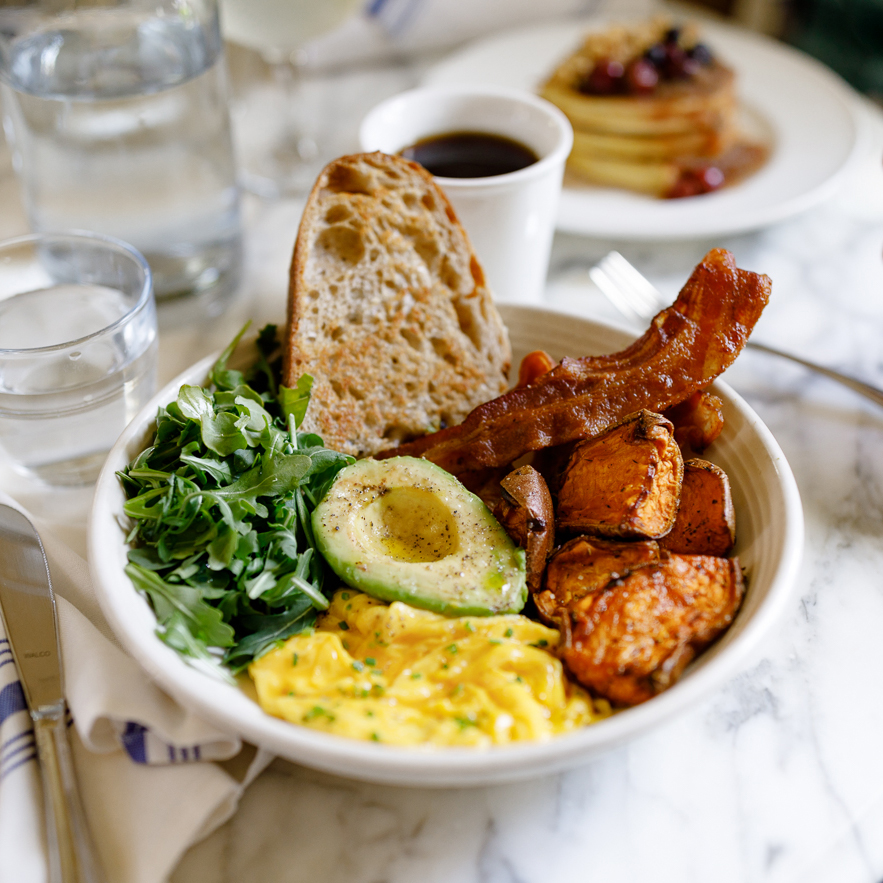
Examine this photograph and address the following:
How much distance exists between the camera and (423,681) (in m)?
1.16

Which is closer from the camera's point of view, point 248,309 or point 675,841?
point 675,841

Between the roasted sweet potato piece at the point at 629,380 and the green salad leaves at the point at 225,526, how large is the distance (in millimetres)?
258

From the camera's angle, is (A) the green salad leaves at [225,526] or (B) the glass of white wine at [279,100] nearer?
(A) the green salad leaves at [225,526]

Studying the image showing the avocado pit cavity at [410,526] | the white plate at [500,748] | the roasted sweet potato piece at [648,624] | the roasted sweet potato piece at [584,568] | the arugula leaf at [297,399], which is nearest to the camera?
the white plate at [500,748]

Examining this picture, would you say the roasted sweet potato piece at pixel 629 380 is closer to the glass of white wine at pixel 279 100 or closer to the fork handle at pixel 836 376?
the fork handle at pixel 836 376

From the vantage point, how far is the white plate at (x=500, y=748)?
101 centimetres

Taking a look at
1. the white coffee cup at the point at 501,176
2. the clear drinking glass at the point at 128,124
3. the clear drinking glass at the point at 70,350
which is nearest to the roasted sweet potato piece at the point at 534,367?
the white coffee cup at the point at 501,176

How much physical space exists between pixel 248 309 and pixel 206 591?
45.2 inches

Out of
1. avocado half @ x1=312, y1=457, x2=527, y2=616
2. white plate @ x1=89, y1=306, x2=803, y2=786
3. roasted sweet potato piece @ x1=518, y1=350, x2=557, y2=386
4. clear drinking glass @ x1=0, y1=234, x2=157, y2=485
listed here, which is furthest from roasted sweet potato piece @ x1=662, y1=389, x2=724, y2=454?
clear drinking glass @ x1=0, y1=234, x2=157, y2=485

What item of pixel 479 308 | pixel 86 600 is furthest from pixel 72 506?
pixel 479 308

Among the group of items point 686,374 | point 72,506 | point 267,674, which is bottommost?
point 72,506

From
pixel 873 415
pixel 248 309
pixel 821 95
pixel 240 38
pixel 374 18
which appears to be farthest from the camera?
pixel 374 18

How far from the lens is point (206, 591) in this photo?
4.14 ft

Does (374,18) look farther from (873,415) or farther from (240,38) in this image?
(873,415)
